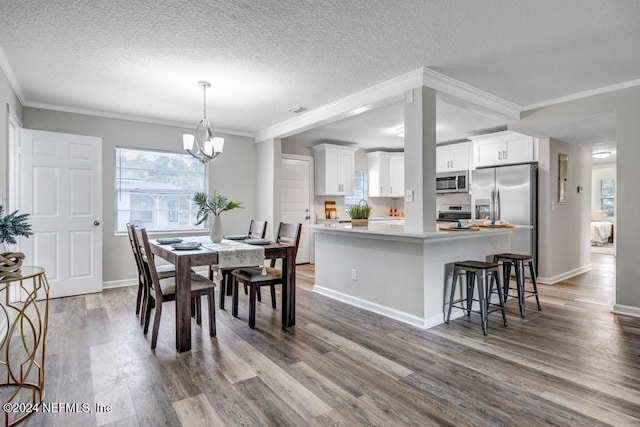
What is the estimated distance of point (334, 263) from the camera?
4281 millimetres

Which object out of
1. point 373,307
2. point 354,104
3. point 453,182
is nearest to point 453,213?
point 453,182

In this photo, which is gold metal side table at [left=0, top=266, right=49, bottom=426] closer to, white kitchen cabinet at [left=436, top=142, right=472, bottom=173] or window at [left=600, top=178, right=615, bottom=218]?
white kitchen cabinet at [left=436, top=142, right=472, bottom=173]

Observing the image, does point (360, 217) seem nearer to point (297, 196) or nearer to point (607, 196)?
point (297, 196)

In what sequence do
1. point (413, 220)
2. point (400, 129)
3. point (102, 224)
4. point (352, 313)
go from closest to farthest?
point (413, 220), point (352, 313), point (102, 224), point (400, 129)

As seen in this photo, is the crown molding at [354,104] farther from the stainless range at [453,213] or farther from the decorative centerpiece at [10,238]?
the stainless range at [453,213]

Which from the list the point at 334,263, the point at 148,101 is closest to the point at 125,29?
the point at 148,101

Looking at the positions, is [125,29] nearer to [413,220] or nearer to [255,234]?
[255,234]

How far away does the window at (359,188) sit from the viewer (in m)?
7.61

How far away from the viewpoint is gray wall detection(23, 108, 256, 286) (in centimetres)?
456

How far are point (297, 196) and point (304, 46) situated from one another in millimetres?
3911

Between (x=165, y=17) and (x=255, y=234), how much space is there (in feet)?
8.31

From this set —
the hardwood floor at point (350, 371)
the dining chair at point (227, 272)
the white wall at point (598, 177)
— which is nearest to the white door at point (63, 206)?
the hardwood floor at point (350, 371)

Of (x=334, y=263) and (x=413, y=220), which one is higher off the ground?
(x=413, y=220)

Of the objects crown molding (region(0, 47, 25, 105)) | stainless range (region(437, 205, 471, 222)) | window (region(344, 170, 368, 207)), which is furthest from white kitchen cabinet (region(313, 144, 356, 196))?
crown molding (region(0, 47, 25, 105))
